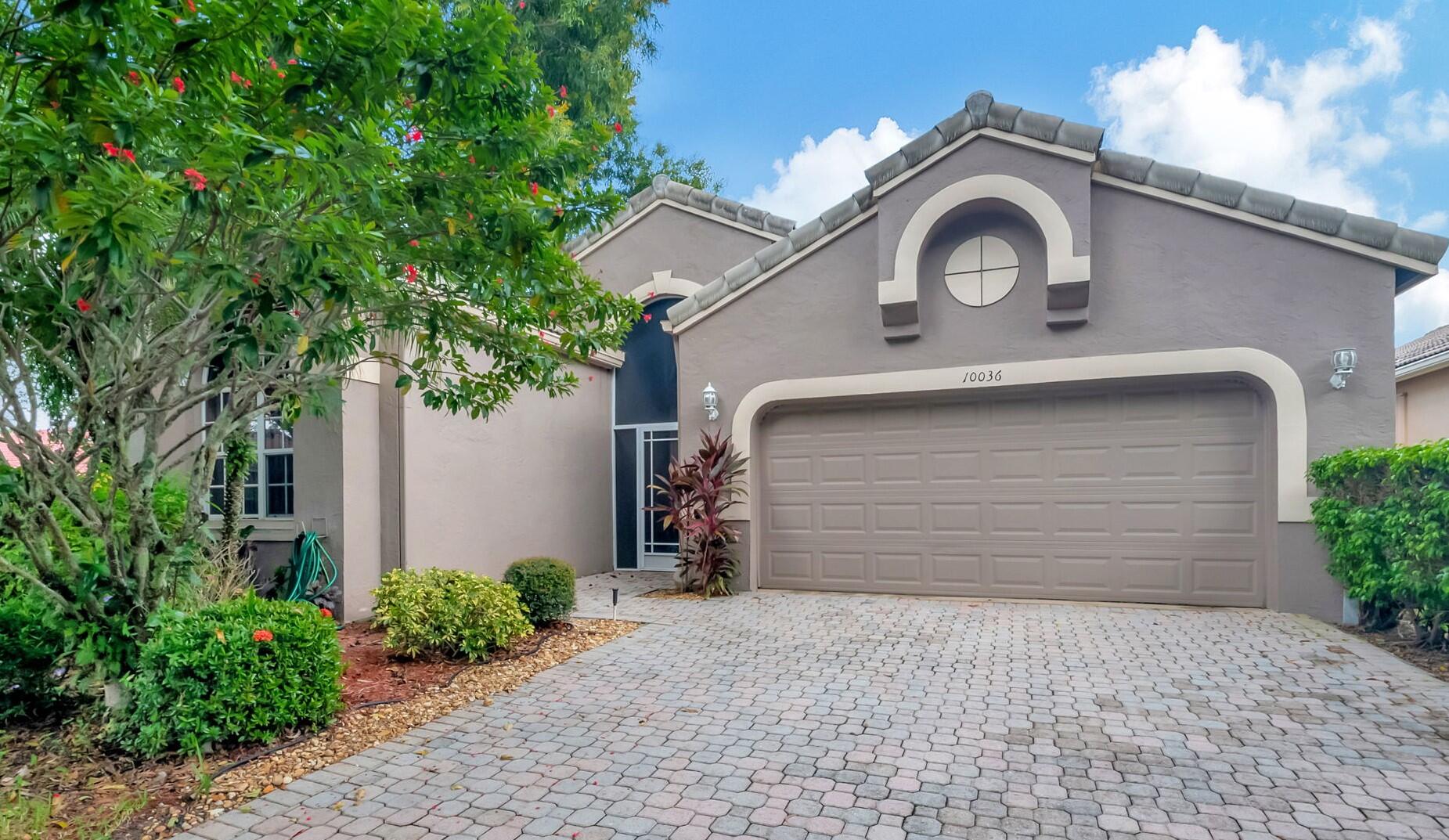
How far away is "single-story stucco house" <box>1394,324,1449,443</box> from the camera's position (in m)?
11.5

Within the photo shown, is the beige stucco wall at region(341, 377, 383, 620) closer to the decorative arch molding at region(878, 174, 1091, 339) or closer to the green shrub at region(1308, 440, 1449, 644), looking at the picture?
the decorative arch molding at region(878, 174, 1091, 339)

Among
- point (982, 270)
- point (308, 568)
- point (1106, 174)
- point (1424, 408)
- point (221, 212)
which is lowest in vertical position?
point (308, 568)

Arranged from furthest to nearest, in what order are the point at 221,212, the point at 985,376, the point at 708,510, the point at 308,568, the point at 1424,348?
1. the point at 1424,348
2. the point at 708,510
3. the point at 985,376
4. the point at 308,568
5. the point at 221,212

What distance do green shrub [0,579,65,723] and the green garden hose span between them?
107 inches

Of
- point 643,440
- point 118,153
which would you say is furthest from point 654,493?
point 118,153

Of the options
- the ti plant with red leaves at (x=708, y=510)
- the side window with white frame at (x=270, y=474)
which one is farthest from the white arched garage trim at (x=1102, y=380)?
the side window with white frame at (x=270, y=474)

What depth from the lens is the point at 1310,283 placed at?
23.8 ft

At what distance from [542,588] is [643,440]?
4690mm

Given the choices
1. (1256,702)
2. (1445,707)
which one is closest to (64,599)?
(1256,702)

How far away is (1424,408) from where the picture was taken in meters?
12.2

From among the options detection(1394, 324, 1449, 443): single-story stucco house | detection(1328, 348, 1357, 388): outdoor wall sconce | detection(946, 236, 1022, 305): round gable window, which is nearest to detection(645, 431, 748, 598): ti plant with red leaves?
detection(946, 236, 1022, 305): round gable window

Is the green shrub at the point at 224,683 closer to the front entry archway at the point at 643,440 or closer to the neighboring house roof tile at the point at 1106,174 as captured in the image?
the neighboring house roof tile at the point at 1106,174

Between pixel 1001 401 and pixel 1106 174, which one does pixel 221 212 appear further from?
pixel 1106 174

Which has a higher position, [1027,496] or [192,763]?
[1027,496]
